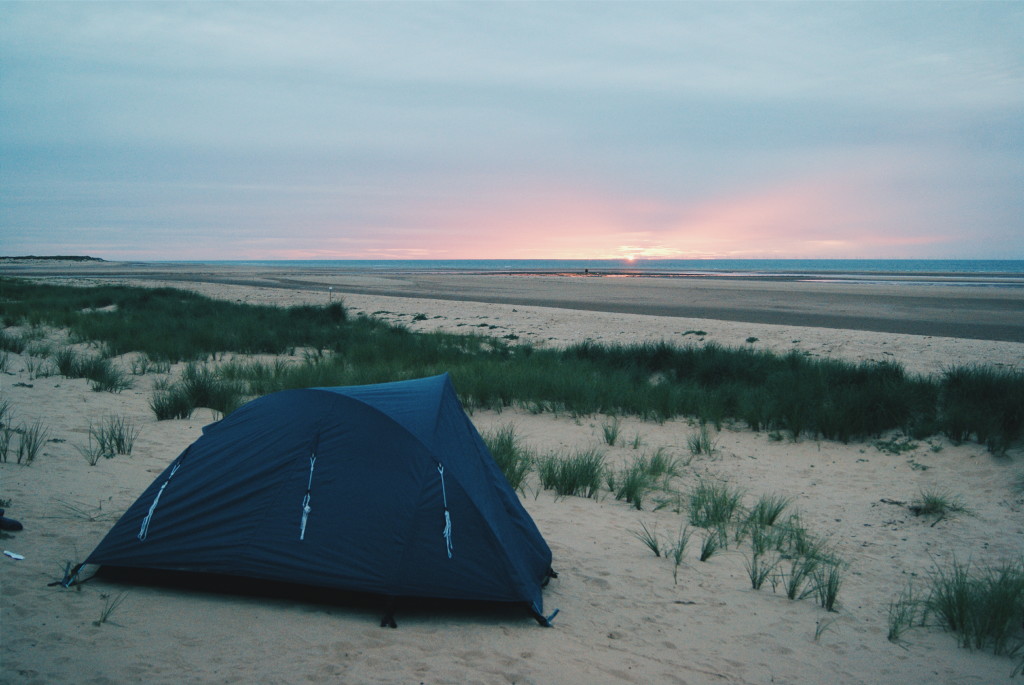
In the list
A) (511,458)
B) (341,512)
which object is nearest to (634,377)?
(511,458)

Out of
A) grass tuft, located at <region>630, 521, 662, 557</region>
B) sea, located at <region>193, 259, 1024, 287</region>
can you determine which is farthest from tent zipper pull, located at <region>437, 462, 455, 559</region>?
sea, located at <region>193, 259, 1024, 287</region>

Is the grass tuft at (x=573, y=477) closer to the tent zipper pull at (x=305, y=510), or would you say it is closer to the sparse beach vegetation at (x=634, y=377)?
the sparse beach vegetation at (x=634, y=377)

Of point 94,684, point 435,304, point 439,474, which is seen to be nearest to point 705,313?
point 435,304

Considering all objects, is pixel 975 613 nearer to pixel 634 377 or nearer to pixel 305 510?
pixel 305 510

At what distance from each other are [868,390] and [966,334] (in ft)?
41.7

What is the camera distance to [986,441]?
27.7ft

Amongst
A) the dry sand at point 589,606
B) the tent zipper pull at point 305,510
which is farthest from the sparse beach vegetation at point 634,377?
the tent zipper pull at point 305,510

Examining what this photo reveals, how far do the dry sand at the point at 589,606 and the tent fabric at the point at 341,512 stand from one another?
248 mm

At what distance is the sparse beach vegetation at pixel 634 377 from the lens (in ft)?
30.7

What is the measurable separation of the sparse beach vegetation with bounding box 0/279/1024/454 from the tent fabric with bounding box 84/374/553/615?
18.3 feet

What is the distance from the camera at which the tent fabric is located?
4207mm

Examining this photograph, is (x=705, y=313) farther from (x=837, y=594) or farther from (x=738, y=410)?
(x=837, y=594)

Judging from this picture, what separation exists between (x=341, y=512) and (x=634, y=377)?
8.94 meters

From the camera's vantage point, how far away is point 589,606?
467 cm
